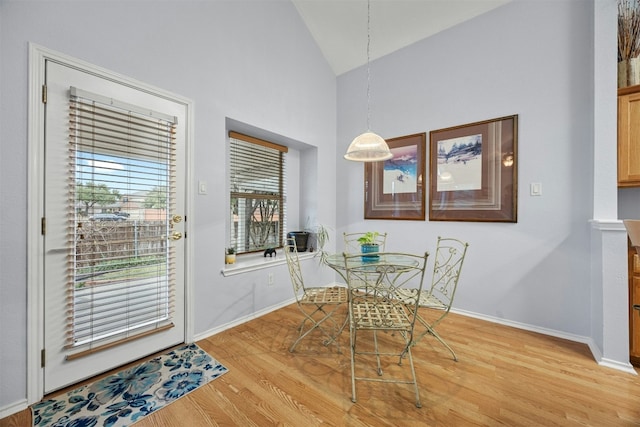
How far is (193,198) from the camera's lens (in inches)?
89.5

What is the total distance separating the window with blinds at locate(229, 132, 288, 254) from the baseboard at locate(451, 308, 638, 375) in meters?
2.44

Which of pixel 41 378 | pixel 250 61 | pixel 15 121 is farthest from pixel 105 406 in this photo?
pixel 250 61

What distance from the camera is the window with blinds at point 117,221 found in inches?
66.8

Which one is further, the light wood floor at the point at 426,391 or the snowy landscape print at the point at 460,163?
the snowy landscape print at the point at 460,163

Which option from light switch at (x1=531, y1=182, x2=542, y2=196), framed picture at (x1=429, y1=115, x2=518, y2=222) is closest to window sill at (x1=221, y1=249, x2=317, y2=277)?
framed picture at (x1=429, y1=115, x2=518, y2=222)

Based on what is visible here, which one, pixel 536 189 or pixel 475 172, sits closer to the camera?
pixel 536 189

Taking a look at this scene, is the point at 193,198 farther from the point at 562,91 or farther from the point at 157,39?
the point at 562,91

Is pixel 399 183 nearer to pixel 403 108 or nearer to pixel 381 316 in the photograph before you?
pixel 403 108

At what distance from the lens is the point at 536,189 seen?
2484 mm

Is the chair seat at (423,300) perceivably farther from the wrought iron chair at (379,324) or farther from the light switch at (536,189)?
the light switch at (536,189)

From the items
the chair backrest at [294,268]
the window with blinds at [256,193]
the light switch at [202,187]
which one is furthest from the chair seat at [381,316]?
the window with blinds at [256,193]

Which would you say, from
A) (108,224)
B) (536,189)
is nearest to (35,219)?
(108,224)

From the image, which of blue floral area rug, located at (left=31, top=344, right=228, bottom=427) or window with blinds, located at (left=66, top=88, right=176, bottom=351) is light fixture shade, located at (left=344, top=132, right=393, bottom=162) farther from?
blue floral area rug, located at (left=31, top=344, right=228, bottom=427)

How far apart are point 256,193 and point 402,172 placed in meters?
1.89
